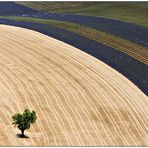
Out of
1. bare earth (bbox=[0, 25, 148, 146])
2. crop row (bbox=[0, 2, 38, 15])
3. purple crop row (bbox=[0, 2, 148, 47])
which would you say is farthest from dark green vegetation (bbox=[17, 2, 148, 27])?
bare earth (bbox=[0, 25, 148, 146])

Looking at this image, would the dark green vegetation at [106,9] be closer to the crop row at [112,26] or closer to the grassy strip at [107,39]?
the crop row at [112,26]

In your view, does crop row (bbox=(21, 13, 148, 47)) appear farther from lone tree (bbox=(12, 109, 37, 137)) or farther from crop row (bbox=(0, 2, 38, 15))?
lone tree (bbox=(12, 109, 37, 137))

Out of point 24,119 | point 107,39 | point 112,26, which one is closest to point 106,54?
point 107,39

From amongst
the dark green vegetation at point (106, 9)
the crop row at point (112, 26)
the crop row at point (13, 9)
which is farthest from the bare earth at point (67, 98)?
the crop row at point (13, 9)

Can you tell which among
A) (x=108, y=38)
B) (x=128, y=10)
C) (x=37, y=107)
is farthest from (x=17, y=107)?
(x=128, y=10)

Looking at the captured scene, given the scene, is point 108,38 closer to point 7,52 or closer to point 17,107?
point 7,52

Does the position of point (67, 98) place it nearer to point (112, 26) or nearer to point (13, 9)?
point (112, 26)
